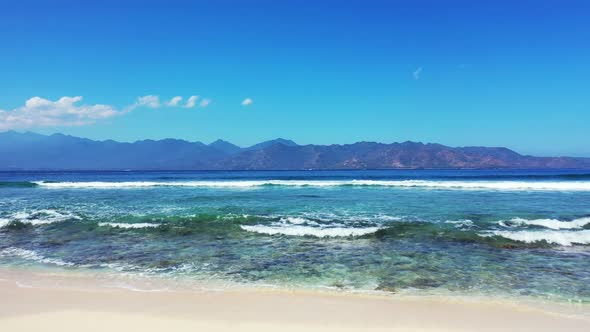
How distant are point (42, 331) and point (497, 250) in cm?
917

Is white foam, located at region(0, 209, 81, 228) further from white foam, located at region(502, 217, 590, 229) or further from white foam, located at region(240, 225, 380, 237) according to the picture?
white foam, located at region(502, 217, 590, 229)

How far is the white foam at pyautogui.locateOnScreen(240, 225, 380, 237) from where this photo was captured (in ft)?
37.0

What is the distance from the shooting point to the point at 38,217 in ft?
51.7

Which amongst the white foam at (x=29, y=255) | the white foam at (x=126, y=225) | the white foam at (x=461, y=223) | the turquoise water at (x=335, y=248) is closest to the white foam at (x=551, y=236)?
the turquoise water at (x=335, y=248)

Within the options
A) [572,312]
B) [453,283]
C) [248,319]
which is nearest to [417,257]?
[453,283]

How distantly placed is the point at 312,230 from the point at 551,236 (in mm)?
6653

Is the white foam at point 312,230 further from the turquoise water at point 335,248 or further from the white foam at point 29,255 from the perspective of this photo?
the white foam at point 29,255

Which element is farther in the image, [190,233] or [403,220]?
[403,220]

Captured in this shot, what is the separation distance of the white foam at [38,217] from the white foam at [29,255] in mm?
4736

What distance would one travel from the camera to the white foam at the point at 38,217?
48.1 feet

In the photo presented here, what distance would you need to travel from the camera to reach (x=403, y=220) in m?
13.6

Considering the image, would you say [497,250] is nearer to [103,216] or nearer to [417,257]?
[417,257]

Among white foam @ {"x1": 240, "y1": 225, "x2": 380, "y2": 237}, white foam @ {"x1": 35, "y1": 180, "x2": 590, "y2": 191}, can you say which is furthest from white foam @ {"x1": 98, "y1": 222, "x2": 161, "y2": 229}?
white foam @ {"x1": 35, "y1": 180, "x2": 590, "y2": 191}

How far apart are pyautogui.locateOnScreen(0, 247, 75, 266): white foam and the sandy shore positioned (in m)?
2.19
